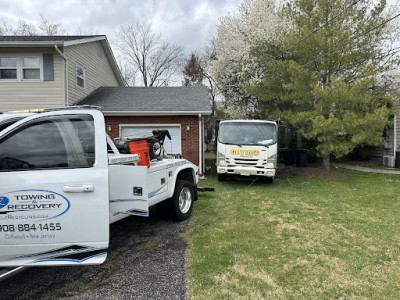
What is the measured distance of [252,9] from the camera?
17688 millimetres

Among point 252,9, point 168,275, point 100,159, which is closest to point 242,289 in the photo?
point 168,275

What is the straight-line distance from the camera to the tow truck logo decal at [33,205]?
279 centimetres

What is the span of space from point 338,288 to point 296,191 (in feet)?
18.5

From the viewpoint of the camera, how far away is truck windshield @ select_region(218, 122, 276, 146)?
927 cm

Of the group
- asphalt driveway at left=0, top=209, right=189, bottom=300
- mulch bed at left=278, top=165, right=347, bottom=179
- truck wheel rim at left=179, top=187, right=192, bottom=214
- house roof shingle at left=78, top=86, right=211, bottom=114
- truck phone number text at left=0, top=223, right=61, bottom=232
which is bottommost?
asphalt driveway at left=0, top=209, right=189, bottom=300

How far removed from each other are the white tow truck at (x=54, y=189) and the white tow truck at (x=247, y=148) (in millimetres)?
6252

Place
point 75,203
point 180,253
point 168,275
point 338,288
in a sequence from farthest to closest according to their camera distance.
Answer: point 180,253 < point 168,275 < point 338,288 < point 75,203

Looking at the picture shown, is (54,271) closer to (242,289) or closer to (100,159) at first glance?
(100,159)

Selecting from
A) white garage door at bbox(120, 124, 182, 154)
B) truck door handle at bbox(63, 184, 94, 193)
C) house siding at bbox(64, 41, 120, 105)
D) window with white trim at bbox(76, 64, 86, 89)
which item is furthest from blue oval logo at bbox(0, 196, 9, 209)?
window with white trim at bbox(76, 64, 86, 89)

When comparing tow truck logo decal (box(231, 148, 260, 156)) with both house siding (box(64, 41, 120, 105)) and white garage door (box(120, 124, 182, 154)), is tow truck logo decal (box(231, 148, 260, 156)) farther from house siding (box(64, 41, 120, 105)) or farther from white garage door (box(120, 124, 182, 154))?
house siding (box(64, 41, 120, 105))

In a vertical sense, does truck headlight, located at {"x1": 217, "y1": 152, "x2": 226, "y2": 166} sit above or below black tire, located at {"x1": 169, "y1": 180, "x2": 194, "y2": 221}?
above

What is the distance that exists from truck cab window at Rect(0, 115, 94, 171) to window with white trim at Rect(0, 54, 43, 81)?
938cm

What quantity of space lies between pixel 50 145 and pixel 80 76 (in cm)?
1076

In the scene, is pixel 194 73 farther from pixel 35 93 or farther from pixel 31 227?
pixel 31 227
